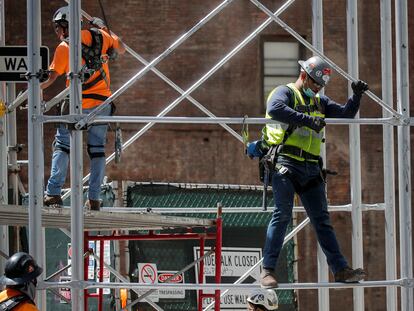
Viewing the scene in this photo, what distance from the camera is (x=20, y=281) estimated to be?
8.66 m

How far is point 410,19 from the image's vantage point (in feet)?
79.4

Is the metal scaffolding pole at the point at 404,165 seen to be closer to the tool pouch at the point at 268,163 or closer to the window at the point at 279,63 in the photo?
the tool pouch at the point at 268,163

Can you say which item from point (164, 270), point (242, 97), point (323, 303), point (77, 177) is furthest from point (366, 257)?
point (77, 177)

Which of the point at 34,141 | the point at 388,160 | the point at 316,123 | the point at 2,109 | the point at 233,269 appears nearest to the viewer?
the point at 34,141

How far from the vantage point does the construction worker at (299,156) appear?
9992 mm

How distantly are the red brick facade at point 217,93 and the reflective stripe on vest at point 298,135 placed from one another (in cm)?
1254

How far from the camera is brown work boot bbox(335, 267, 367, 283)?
10.1m

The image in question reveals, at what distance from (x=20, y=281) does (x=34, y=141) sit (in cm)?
130

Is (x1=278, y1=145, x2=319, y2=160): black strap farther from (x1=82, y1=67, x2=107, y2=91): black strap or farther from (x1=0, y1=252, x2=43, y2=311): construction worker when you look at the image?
(x1=0, y1=252, x2=43, y2=311): construction worker

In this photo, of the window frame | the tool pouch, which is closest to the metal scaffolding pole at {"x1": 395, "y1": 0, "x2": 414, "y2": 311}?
the tool pouch

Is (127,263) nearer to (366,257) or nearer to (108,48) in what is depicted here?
(366,257)

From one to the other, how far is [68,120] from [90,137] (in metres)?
1.72

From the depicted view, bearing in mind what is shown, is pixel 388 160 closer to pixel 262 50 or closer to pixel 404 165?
pixel 404 165

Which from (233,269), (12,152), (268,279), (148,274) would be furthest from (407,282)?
(233,269)
